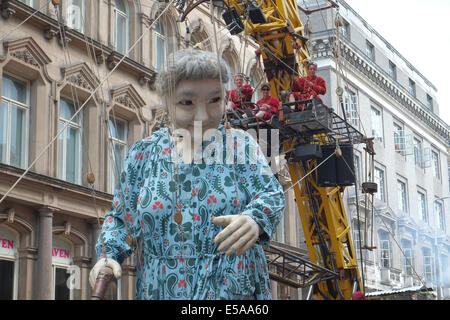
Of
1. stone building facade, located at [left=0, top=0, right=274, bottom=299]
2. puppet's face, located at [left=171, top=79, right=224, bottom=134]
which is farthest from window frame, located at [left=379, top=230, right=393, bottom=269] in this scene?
puppet's face, located at [left=171, top=79, right=224, bottom=134]

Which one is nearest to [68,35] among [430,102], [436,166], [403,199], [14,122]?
[14,122]

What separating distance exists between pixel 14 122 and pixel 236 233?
11.2 meters

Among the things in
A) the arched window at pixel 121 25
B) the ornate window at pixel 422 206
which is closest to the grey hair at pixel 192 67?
the arched window at pixel 121 25

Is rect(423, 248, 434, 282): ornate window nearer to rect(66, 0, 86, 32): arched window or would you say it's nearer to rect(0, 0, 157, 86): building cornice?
rect(0, 0, 157, 86): building cornice

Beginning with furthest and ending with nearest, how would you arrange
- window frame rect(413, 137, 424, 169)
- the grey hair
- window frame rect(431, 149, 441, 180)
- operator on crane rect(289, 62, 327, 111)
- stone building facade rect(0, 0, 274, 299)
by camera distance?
window frame rect(431, 149, 441, 180)
window frame rect(413, 137, 424, 169)
stone building facade rect(0, 0, 274, 299)
operator on crane rect(289, 62, 327, 111)
the grey hair

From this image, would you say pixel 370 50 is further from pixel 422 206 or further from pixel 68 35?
pixel 68 35

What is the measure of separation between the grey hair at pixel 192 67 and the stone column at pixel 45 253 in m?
10.5

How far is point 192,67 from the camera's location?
320 cm

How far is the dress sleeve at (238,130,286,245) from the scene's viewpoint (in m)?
2.96

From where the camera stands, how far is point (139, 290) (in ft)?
10.1

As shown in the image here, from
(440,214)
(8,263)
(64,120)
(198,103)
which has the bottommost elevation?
(198,103)

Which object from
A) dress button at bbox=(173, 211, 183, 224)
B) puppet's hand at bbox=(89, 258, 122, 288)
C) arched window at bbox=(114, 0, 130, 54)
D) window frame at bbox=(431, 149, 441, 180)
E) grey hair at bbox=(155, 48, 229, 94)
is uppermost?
window frame at bbox=(431, 149, 441, 180)
